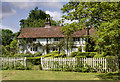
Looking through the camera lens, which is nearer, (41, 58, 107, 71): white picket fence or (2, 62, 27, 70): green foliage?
(41, 58, 107, 71): white picket fence

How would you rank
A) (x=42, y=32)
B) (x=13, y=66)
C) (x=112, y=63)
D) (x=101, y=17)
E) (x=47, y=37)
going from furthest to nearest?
(x=42, y=32)
(x=47, y=37)
(x=13, y=66)
(x=112, y=63)
(x=101, y=17)

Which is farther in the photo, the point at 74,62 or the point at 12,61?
the point at 12,61

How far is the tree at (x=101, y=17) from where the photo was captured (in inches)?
336

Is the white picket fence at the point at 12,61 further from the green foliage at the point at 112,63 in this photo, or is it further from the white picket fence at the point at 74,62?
the green foliage at the point at 112,63

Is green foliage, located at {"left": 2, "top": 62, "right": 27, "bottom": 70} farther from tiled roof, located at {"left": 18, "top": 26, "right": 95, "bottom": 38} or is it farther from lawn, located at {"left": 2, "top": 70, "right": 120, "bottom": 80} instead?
tiled roof, located at {"left": 18, "top": 26, "right": 95, "bottom": 38}

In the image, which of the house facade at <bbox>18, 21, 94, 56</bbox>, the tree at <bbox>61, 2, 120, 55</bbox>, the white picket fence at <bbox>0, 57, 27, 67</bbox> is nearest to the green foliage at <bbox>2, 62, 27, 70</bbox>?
the white picket fence at <bbox>0, 57, 27, 67</bbox>

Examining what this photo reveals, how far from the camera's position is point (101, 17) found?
958 centimetres

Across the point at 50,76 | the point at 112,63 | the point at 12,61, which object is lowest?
the point at 50,76

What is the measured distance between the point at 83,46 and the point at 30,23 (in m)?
31.5

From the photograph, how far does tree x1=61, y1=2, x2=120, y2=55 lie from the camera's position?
8.54 m

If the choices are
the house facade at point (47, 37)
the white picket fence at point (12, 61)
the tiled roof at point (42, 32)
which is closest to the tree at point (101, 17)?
the white picket fence at point (12, 61)

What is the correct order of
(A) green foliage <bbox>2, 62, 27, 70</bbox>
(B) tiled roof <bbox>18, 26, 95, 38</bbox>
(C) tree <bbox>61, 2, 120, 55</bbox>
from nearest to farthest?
(C) tree <bbox>61, 2, 120, 55</bbox> → (A) green foliage <bbox>2, 62, 27, 70</bbox> → (B) tiled roof <bbox>18, 26, 95, 38</bbox>

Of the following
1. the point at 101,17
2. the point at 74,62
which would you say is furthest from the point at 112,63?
the point at 101,17

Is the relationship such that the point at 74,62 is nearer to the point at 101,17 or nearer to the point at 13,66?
the point at 101,17
